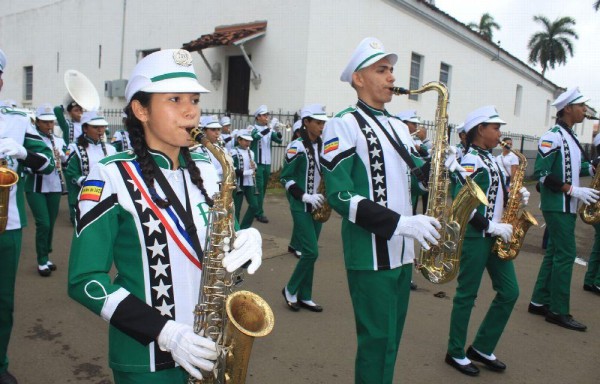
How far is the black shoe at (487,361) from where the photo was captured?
14.4 ft

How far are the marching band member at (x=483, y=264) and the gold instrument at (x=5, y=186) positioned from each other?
11.5 ft

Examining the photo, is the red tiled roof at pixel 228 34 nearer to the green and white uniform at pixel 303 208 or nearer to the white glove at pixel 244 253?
the green and white uniform at pixel 303 208

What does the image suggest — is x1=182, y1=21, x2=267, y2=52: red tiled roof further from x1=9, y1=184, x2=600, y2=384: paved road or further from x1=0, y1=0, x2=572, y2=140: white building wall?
x1=9, y1=184, x2=600, y2=384: paved road

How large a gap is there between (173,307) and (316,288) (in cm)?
457

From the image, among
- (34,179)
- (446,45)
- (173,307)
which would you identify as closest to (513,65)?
(446,45)

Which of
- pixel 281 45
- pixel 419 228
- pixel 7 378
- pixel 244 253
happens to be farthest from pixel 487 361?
pixel 281 45

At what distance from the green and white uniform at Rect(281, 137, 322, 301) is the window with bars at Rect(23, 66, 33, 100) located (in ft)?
87.1

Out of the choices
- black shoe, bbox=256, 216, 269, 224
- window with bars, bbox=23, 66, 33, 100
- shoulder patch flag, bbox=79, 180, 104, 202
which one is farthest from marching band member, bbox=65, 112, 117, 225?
window with bars, bbox=23, 66, 33, 100

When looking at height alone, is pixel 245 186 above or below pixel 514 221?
below

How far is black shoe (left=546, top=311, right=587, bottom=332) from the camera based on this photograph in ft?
18.0

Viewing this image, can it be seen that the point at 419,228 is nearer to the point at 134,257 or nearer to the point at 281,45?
the point at 134,257

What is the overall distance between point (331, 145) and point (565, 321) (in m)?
4.22

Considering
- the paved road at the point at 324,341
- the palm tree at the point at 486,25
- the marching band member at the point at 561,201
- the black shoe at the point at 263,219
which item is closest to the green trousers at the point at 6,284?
the paved road at the point at 324,341

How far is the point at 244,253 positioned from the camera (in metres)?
1.97
